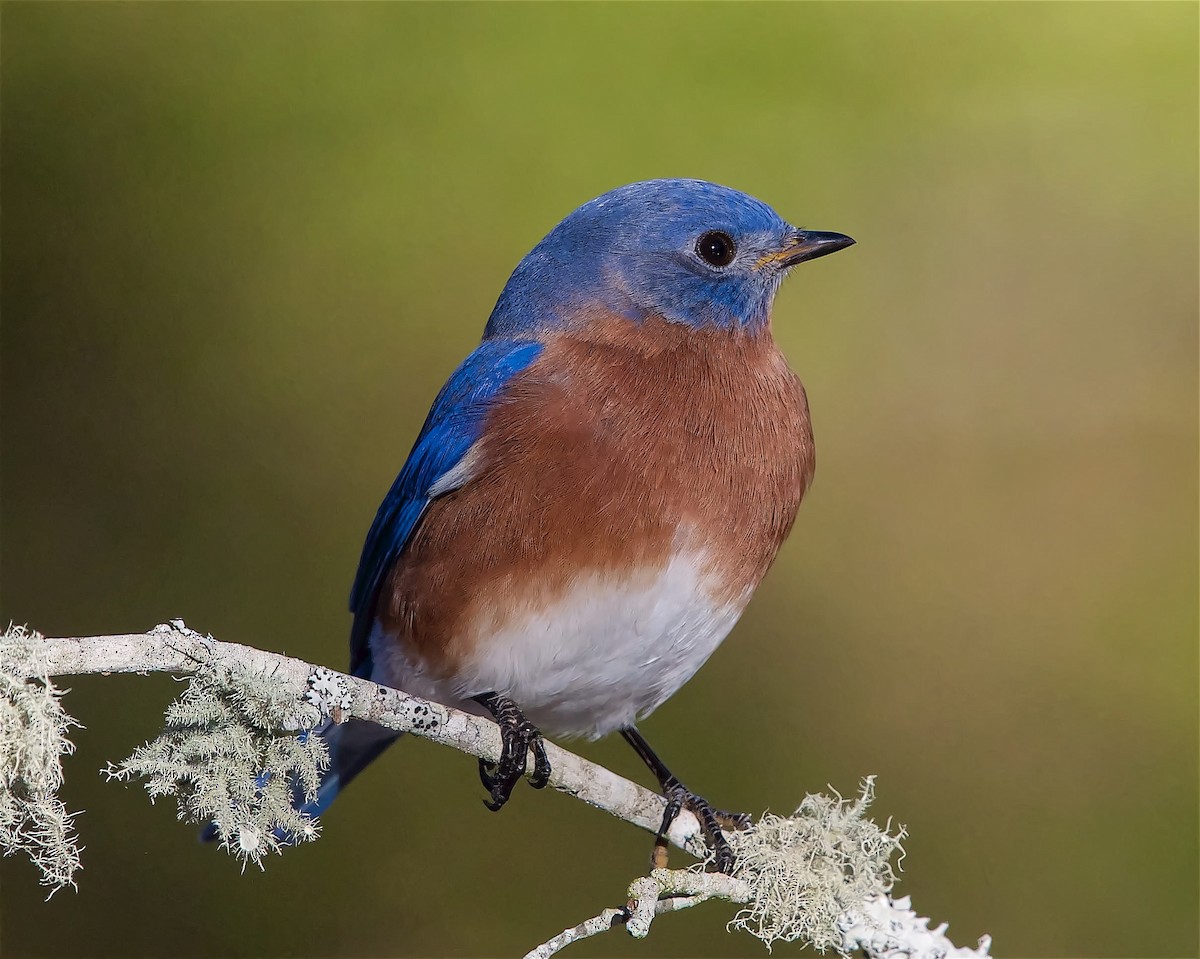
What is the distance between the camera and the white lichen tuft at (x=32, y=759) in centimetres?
214

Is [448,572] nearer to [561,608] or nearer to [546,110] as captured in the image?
[561,608]

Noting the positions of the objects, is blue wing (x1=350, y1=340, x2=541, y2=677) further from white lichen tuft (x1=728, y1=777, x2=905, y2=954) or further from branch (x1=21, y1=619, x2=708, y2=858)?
white lichen tuft (x1=728, y1=777, x2=905, y2=954)

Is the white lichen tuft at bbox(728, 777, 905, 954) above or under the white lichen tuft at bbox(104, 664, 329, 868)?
above

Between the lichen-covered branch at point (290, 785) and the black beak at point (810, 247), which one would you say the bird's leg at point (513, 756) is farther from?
the black beak at point (810, 247)

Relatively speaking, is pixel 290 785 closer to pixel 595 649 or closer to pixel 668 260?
pixel 595 649

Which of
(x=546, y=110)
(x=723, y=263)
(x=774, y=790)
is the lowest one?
(x=774, y=790)

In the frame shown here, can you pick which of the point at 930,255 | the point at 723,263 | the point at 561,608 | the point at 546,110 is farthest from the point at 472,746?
the point at 930,255

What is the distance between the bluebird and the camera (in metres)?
3.04

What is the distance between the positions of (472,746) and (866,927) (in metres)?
0.95

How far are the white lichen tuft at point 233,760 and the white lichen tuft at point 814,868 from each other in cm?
105

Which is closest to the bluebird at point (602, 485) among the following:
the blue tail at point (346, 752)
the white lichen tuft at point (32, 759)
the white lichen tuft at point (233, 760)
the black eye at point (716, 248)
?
the black eye at point (716, 248)

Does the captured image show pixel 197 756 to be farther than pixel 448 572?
No

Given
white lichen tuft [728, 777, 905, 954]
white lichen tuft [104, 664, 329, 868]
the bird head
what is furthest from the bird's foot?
the bird head

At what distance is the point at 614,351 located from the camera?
3.30 m
